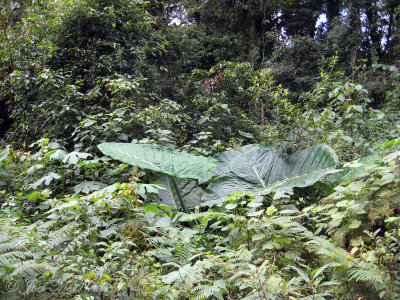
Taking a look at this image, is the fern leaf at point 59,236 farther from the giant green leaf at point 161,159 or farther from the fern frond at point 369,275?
the fern frond at point 369,275

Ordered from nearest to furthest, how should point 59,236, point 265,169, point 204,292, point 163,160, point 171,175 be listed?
1. point 204,292
2. point 59,236
3. point 171,175
4. point 163,160
5. point 265,169

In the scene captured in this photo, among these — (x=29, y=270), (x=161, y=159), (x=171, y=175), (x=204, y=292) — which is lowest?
(x=204, y=292)

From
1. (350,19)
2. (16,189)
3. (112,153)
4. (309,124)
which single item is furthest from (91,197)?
(350,19)

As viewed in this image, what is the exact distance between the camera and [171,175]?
2443mm

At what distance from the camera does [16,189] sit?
2680 millimetres

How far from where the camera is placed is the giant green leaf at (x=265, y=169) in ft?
7.84

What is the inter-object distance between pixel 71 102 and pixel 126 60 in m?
1.21

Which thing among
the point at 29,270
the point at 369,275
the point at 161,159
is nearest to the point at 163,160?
the point at 161,159

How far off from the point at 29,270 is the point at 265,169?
2148 millimetres

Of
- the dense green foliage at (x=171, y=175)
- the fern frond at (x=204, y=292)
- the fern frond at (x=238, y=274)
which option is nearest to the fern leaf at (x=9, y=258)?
the dense green foliage at (x=171, y=175)

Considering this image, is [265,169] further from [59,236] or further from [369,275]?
[59,236]

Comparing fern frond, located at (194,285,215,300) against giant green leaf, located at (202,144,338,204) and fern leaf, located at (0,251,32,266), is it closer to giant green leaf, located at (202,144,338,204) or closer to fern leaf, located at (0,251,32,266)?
fern leaf, located at (0,251,32,266)

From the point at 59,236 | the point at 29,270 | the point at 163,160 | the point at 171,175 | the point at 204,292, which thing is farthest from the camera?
the point at 163,160

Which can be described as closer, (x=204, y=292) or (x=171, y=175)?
(x=204, y=292)
